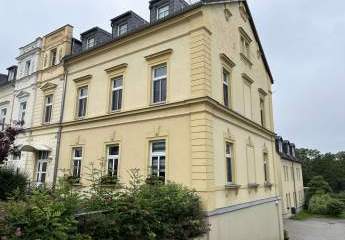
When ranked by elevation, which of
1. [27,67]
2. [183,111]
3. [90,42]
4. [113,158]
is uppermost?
[90,42]

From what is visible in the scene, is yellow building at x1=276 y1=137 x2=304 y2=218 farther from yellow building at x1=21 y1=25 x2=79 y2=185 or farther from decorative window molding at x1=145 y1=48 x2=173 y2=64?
yellow building at x1=21 y1=25 x2=79 y2=185

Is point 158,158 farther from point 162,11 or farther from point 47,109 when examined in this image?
point 47,109

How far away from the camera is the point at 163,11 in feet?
51.7

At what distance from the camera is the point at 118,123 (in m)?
15.0

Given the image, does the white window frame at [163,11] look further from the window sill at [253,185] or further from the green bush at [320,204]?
the green bush at [320,204]

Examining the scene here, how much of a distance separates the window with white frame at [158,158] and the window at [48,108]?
9488 millimetres

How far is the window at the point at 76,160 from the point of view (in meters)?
16.6

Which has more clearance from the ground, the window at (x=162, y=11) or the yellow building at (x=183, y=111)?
the window at (x=162, y=11)

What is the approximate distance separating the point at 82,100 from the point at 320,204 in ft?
133

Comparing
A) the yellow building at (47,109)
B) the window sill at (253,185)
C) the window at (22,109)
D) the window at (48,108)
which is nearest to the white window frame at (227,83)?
the window sill at (253,185)

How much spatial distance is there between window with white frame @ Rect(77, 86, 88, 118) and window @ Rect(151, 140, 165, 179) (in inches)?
233

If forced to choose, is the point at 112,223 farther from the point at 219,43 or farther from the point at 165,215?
the point at 219,43

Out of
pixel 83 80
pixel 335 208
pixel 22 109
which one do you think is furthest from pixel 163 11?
pixel 335 208

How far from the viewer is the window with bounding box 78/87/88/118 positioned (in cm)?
1750
